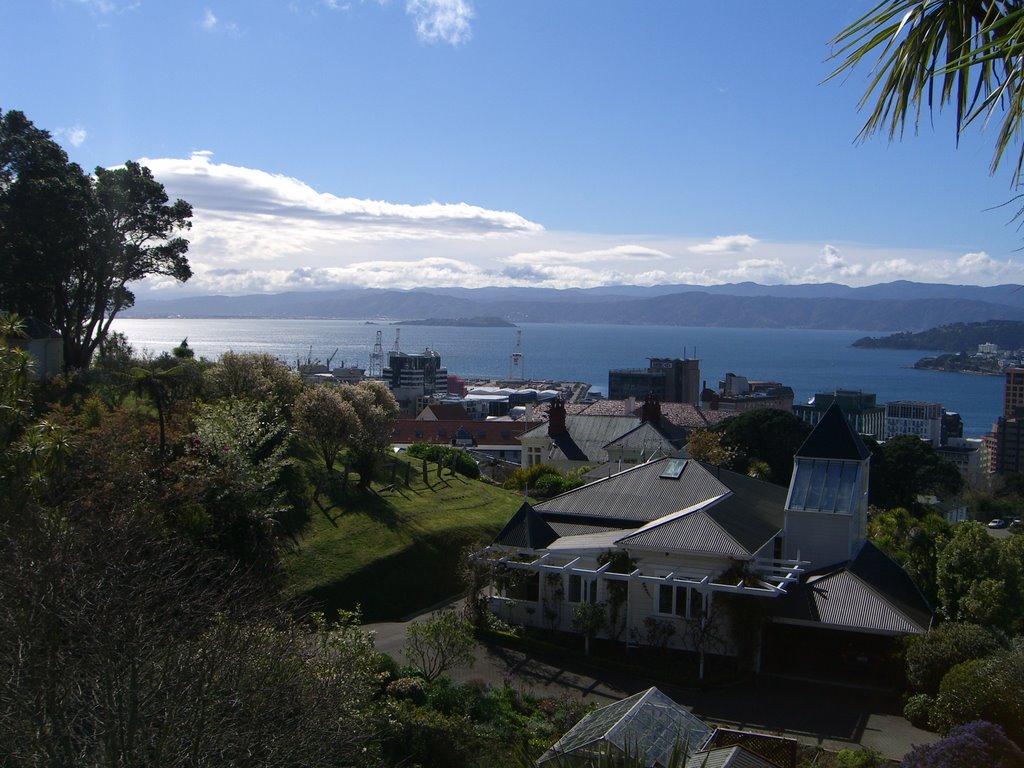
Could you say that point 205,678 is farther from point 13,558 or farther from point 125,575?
point 13,558

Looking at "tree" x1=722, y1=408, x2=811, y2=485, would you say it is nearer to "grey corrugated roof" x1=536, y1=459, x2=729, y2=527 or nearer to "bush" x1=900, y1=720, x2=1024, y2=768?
"grey corrugated roof" x1=536, y1=459, x2=729, y2=527

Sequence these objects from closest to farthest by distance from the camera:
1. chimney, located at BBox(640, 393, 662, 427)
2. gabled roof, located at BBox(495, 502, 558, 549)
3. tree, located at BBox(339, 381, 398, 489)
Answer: gabled roof, located at BBox(495, 502, 558, 549) → tree, located at BBox(339, 381, 398, 489) → chimney, located at BBox(640, 393, 662, 427)

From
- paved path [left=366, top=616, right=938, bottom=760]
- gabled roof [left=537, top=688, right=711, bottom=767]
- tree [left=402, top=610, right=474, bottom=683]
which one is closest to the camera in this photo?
gabled roof [left=537, top=688, right=711, bottom=767]

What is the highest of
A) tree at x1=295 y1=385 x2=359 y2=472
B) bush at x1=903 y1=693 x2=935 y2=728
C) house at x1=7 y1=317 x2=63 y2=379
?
house at x1=7 y1=317 x2=63 y2=379

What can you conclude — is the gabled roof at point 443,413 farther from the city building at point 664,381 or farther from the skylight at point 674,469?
the city building at point 664,381

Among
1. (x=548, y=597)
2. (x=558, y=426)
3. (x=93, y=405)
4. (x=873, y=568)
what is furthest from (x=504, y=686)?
(x=558, y=426)

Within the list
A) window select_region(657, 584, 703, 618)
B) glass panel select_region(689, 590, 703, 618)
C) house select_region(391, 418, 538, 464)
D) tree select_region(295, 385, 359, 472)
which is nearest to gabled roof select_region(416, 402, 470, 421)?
house select_region(391, 418, 538, 464)

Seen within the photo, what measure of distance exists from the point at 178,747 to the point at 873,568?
16565 mm

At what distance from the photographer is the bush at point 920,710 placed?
1562cm

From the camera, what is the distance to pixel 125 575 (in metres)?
9.23

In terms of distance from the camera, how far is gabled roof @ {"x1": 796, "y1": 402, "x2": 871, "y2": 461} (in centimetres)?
2211

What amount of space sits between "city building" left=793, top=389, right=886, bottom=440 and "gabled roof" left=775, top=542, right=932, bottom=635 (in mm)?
48961

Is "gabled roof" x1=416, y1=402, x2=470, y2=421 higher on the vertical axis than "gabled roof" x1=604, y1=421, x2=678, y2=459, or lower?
lower

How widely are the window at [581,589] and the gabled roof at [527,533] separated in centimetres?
125
